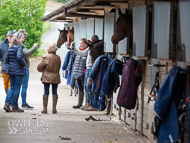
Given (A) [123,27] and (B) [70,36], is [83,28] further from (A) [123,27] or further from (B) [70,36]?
(A) [123,27]

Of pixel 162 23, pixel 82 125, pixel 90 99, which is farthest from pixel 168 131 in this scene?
pixel 90 99

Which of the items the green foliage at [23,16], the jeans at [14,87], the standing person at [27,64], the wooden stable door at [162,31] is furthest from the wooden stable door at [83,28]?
the green foliage at [23,16]

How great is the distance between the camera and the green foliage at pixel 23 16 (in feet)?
81.0

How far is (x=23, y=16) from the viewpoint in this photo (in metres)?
24.8

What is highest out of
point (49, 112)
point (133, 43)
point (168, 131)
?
point (133, 43)

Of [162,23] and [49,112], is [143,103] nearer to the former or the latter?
[162,23]

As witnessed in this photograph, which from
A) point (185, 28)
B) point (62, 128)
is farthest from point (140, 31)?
point (62, 128)

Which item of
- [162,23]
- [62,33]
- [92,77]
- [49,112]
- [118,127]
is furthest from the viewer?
[62,33]

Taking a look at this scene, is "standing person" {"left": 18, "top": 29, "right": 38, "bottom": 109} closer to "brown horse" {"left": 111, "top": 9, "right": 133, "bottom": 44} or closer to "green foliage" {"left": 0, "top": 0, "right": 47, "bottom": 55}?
"brown horse" {"left": 111, "top": 9, "right": 133, "bottom": 44}

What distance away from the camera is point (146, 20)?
6461mm

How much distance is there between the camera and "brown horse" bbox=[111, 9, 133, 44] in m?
7.20

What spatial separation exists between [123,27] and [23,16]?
1833cm

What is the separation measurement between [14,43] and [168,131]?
5.59 meters

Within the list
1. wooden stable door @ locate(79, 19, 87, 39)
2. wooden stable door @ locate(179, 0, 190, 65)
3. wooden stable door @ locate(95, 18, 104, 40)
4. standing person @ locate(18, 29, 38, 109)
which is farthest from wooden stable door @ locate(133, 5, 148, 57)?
wooden stable door @ locate(79, 19, 87, 39)
